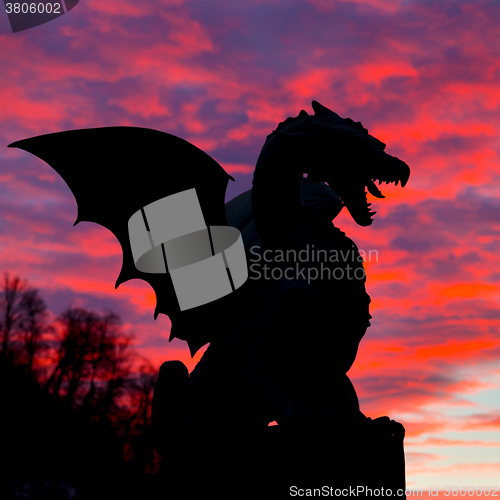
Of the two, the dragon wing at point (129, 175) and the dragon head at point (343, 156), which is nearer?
the dragon head at point (343, 156)

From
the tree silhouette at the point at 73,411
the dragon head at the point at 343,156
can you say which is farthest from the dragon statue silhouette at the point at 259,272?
the tree silhouette at the point at 73,411

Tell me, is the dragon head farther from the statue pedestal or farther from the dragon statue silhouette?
the statue pedestal

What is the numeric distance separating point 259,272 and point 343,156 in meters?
0.99

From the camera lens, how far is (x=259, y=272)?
16.3ft

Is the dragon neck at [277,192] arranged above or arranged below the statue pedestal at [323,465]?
above

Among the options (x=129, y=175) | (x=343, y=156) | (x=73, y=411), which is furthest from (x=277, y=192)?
(x=73, y=411)

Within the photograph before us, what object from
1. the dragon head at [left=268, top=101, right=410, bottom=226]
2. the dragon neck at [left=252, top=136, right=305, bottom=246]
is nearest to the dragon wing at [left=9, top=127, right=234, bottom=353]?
the dragon neck at [left=252, top=136, right=305, bottom=246]

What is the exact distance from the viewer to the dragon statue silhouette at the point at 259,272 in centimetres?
460

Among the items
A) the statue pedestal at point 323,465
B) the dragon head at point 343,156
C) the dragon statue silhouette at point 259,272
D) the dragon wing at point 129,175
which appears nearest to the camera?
the statue pedestal at point 323,465

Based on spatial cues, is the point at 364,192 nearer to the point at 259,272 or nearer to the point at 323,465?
the point at 259,272

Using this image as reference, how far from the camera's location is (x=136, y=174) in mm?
5461

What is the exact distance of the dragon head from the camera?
15.5 ft

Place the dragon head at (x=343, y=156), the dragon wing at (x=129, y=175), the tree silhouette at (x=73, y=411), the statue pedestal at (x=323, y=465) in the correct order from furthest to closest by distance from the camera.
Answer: the tree silhouette at (x=73, y=411) → the dragon wing at (x=129, y=175) → the dragon head at (x=343, y=156) → the statue pedestal at (x=323, y=465)

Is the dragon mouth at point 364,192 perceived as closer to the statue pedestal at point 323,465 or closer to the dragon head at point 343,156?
the dragon head at point 343,156
